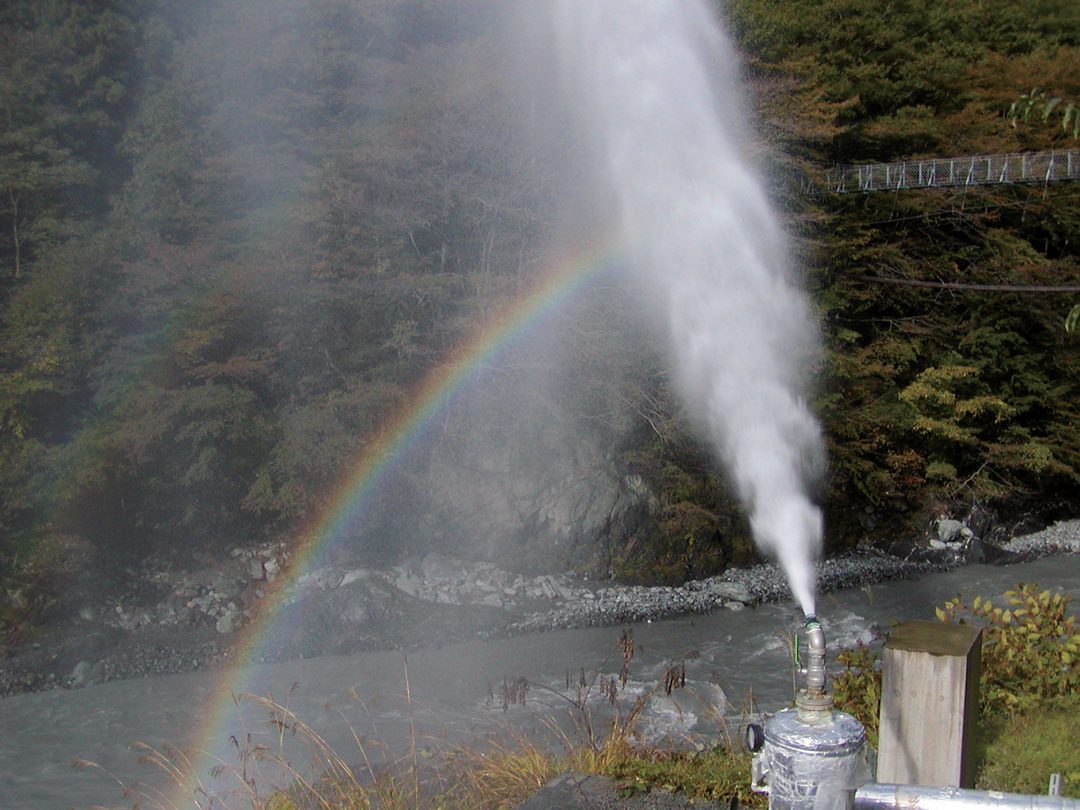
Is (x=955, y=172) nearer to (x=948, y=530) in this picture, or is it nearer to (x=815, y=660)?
(x=948, y=530)

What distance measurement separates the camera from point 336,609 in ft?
39.7

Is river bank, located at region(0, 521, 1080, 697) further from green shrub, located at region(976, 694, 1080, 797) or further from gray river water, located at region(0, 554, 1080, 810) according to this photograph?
green shrub, located at region(976, 694, 1080, 797)

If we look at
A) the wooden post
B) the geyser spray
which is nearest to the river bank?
the geyser spray

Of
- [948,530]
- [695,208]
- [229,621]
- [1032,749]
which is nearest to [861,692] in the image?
[1032,749]

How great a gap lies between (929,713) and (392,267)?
12410mm

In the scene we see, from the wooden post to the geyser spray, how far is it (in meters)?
2.08

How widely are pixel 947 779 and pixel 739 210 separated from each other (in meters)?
8.05

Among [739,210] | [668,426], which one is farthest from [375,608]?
[739,210]

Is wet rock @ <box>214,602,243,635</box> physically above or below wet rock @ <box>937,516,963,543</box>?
above

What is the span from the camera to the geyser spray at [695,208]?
9430 millimetres

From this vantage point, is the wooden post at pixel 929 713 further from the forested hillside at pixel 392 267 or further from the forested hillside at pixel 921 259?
the forested hillside at pixel 921 259

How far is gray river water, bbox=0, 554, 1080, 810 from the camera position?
7902mm

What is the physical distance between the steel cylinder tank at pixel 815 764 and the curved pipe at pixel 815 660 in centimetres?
11

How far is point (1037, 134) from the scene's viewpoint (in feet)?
65.9
